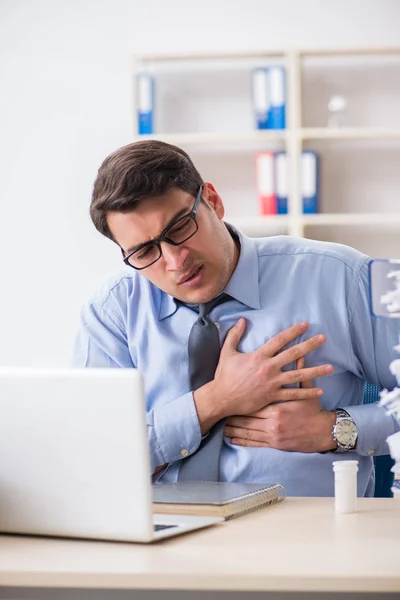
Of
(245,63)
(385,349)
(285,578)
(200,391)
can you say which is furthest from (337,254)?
(245,63)

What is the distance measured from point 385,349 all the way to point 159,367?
0.45 metres

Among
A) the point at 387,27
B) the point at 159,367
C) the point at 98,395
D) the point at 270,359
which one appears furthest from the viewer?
the point at 387,27

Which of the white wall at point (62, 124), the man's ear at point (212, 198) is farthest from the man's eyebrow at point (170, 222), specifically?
the white wall at point (62, 124)

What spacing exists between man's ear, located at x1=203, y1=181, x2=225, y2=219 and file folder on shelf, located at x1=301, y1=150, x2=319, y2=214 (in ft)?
7.10

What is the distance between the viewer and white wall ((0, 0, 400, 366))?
4328 millimetres

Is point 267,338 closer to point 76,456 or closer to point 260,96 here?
point 76,456

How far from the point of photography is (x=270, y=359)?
1692mm

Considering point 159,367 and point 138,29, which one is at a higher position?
point 138,29

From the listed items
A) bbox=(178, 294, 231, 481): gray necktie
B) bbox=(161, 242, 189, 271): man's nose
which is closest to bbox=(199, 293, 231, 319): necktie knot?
bbox=(178, 294, 231, 481): gray necktie

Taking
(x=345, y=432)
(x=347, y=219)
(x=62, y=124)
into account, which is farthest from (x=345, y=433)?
(x=62, y=124)

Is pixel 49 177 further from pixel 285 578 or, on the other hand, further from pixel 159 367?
pixel 285 578

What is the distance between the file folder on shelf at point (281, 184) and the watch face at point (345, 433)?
2455 mm

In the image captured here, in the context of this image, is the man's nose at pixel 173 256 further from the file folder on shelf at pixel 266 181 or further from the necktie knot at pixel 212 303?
the file folder on shelf at pixel 266 181

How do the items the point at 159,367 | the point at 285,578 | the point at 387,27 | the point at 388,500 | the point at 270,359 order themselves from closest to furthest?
1. the point at 285,578
2. the point at 388,500
3. the point at 270,359
4. the point at 159,367
5. the point at 387,27
